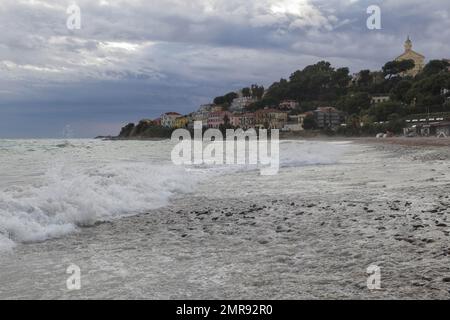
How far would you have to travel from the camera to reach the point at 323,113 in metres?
153

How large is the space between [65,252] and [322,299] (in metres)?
3.87

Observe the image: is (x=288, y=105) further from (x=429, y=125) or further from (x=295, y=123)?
(x=429, y=125)

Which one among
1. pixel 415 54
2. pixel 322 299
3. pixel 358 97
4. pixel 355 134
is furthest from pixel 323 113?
pixel 322 299

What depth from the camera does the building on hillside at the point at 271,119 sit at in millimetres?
170875

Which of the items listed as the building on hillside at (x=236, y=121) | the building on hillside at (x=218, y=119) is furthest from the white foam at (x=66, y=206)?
the building on hillside at (x=218, y=119)

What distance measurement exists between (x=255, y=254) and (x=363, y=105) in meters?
149

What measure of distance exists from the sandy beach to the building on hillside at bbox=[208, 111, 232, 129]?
17512 centimetres

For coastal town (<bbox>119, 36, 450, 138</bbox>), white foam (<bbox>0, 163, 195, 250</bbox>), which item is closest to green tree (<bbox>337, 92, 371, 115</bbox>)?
coastal town (<bbox>119, 36, 450, 138</bbox>)

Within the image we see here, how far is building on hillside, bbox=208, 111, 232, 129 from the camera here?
185 meters

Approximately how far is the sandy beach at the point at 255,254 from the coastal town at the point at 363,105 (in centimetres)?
7278

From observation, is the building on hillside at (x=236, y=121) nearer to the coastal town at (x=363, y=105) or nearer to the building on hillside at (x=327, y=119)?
the coastal town at (x=363, y=105)

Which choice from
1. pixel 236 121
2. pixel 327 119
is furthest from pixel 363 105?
pixel 236 121

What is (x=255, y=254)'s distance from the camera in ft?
19.5

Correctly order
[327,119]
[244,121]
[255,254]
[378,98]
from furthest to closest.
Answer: [244,121], [327,119], [378,98], [255,254]
